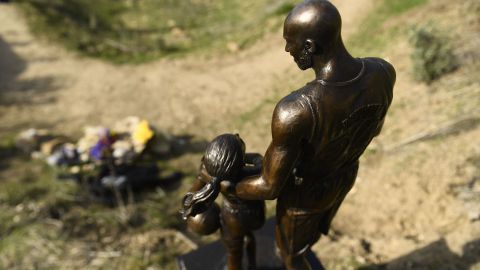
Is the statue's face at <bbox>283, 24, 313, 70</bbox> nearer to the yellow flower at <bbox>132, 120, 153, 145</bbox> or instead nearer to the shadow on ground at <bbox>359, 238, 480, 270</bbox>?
the shadow on ground at <bbox>359, 238, 480, 270</bbox>

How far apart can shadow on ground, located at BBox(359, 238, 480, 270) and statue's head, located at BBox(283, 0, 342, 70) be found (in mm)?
2951

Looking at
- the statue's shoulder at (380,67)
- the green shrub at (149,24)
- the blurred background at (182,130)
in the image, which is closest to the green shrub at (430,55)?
the blurred background at (182,130)

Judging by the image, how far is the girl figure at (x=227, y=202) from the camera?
2.29 m

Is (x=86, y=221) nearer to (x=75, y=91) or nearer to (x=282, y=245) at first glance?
(x=282, y=245)

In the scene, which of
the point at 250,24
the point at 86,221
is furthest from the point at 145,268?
the point at 250,24

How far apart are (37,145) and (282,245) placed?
5.79m

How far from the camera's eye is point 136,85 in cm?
926

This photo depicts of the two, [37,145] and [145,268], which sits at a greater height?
[37,145]

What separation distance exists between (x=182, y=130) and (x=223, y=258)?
444cm

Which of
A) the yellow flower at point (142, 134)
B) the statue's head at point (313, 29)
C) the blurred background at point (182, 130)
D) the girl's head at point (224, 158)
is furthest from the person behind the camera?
the yellow flower at point (142, 134)

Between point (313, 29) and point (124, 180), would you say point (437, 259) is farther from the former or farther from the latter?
point (124, 180)

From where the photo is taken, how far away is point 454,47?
737cm

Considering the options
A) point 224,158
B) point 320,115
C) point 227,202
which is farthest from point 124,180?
point 320,115

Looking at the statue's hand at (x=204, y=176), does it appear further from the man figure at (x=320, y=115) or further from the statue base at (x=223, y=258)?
the statue base at (x=223, y=258)
